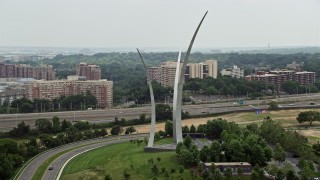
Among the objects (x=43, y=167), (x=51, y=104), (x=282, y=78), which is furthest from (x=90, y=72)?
(x=43, y=167)

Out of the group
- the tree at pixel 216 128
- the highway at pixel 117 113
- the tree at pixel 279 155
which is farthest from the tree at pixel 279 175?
the highway at pixel 117 113

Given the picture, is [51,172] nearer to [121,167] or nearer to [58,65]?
[121,167]

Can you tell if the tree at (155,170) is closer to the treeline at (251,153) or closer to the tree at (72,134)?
the treeline at (251,153)

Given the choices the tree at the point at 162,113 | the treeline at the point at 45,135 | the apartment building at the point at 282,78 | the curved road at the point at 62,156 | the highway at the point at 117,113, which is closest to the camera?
the curved road at the point at 62,156

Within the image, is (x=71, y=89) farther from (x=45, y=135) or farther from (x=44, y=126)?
(x=45, y=135)

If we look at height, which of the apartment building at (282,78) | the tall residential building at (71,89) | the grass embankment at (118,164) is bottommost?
the grass embankment at (118,164)
